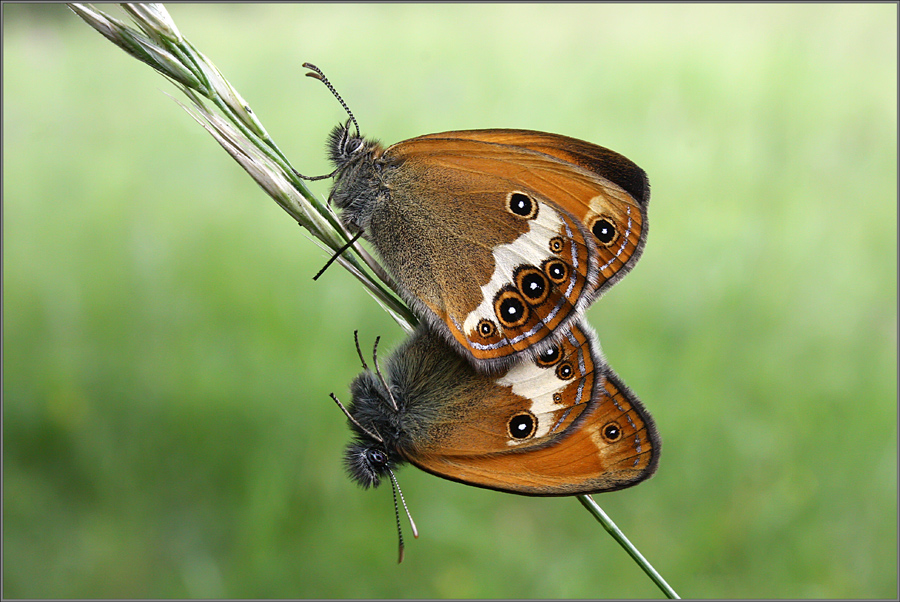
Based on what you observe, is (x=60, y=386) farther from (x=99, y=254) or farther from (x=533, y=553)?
(x=533, y=553)

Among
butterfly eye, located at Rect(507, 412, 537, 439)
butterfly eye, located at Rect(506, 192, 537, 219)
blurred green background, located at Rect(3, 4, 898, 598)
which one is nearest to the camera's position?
butterfly eye, located at Rect(507, 412, 537, 439)

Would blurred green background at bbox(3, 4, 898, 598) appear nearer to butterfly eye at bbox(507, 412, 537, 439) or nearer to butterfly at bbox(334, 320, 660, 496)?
butterfly at bbox(334, 320, 660, 496)

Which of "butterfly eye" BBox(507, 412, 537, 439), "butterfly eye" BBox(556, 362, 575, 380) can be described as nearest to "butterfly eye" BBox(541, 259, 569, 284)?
"butterfly eye" BBox(556, 362, 575, 380)

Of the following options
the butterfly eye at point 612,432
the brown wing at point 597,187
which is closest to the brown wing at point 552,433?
the butterfly eye at point 612,432

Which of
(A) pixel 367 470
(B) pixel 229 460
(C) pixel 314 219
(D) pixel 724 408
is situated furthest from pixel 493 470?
(D) pixel 724 408

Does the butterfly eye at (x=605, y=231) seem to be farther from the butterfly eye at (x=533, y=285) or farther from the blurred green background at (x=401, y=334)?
the blurred green background at (x=401, y=334)

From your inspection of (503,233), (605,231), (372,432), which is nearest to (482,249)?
(503,233)
